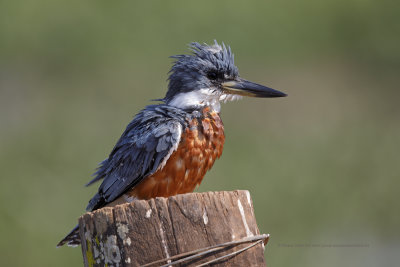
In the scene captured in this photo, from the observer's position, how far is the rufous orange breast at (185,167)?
3312 mm

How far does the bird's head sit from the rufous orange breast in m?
0.27

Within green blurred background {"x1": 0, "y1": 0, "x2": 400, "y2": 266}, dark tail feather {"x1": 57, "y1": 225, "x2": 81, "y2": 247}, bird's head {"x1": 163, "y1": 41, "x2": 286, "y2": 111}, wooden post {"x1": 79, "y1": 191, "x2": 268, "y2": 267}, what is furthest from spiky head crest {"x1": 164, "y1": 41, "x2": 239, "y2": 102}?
green blurred background {"x1": 0, "y1": 0, "x2": 400, "y2": 266}

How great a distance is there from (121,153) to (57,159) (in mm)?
2961

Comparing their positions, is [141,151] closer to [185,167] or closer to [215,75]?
[185,167]

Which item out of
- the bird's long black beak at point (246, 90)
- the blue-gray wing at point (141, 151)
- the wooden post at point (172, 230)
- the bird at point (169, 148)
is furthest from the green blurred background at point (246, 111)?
the wooden post at point (172, 230)

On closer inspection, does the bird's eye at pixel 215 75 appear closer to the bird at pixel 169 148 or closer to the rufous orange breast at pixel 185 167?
the bird at pixel 169 148

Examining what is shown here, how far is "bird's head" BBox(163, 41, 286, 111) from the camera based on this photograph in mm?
3693

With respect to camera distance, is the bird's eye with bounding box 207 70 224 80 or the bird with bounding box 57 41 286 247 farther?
the bird's eye with bounding box 207 70 224 80

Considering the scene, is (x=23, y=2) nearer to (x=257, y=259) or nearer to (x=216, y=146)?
(x=216, y=146)

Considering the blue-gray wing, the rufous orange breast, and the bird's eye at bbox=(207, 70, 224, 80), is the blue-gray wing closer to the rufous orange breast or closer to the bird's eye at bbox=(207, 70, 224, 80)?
the rufous orange breast

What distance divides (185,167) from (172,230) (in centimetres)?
112

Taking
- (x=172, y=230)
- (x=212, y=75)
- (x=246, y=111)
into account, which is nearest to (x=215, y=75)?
(x=212, y=75)

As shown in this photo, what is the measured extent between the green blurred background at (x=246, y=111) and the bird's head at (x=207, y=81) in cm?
229

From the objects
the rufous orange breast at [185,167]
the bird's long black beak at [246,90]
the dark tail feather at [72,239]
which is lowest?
the dark tail feather at [72,239]
